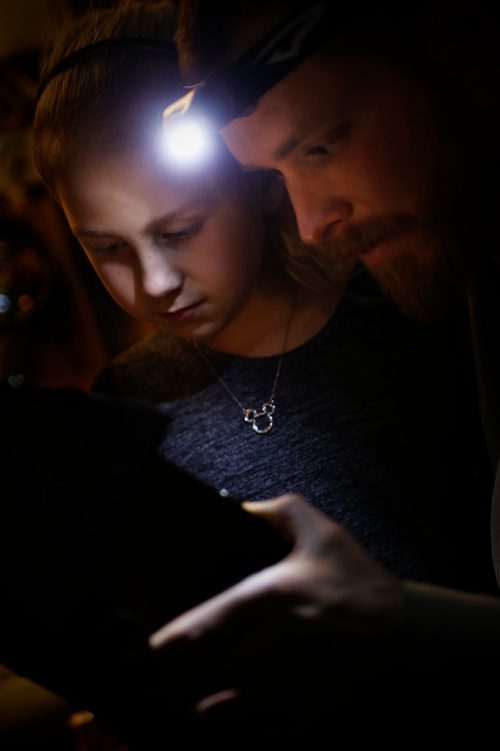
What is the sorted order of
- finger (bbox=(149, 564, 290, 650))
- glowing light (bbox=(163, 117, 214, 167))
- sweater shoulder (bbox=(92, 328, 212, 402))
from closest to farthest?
finger (bbox=(149, 564, 290, 650)), glowing light (bbox=(163, 117, 214, 167)), sweater shoulder (bbox=(92, 328, 212, 402))

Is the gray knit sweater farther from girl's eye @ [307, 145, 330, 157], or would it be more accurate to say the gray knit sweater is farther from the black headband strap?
the black headband strap

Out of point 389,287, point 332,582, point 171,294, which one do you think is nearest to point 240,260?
point 171,294

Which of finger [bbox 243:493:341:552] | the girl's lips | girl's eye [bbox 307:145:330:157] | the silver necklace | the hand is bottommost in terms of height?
the hand

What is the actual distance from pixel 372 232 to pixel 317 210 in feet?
0.32

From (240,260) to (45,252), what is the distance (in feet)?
1.06

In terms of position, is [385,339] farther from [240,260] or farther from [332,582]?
[332,582]

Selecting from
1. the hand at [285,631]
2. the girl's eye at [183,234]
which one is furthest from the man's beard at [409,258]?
the hand at [285,631]

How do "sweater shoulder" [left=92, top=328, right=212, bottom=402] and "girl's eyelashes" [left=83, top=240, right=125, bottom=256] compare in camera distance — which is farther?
"sweater shoulder" [left=92, top=328, right=212, bottom=402]

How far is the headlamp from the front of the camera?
915 mm

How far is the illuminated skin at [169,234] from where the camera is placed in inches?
39.6

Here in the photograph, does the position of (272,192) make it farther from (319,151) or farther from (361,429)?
(361,429)

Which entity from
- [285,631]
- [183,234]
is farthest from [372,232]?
[285,631]

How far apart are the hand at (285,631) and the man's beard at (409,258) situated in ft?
1.55

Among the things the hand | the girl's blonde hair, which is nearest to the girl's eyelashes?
the girl's blonde hair
